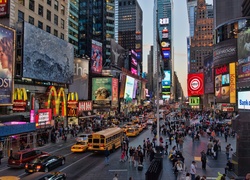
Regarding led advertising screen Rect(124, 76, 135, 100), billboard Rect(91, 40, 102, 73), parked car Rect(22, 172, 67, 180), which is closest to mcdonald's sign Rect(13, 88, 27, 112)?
parked car Rect(22, 172, 67, 180)

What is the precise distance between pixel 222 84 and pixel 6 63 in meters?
76.3

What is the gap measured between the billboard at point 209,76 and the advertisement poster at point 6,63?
90.3 meters

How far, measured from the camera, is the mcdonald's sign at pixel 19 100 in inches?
1410

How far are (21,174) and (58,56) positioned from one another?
29.1 m

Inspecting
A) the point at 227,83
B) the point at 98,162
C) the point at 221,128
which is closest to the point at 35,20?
the point at 98,162

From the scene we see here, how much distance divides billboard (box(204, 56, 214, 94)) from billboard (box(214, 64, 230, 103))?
1211cm

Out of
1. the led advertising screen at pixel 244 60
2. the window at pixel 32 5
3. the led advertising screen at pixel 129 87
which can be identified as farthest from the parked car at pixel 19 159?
the led advertising screen at pixel 129 87

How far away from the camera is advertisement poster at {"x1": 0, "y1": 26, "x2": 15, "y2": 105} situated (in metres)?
33.3

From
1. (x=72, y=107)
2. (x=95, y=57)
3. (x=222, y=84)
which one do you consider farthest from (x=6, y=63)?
(x=222, y=84)

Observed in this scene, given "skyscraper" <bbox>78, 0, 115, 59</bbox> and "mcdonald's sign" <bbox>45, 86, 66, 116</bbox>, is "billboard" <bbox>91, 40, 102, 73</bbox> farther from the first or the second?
"skyscraper" <bbox>78, 0, 115, 59</bbox>

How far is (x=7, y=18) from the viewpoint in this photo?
3772 cm

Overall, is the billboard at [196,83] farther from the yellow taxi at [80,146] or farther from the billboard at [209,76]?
the yellow taxi at [80,146]

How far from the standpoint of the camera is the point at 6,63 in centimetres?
3416

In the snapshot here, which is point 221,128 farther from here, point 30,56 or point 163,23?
point 30,56
